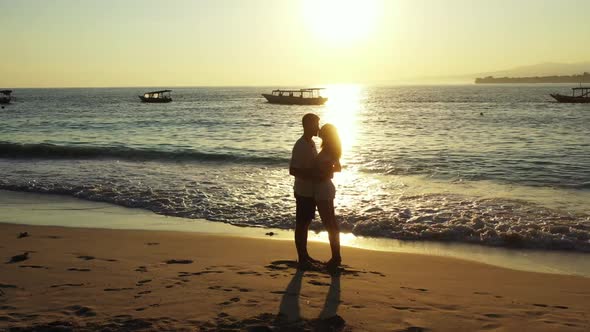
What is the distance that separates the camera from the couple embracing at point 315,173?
6762mm

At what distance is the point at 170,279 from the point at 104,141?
1085 inches

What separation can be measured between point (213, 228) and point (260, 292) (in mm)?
4811

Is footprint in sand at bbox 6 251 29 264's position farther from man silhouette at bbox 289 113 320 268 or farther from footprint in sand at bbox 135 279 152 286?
man silhouette at bbox 289 113 320 268

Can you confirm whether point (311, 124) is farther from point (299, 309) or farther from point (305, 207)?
point (299, 309)

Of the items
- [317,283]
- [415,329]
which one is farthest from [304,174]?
[415,329]

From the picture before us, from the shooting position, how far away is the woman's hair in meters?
6.73

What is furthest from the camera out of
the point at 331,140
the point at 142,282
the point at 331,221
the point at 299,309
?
the point at 331,221

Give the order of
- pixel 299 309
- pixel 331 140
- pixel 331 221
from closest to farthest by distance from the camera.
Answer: pixel 299 309 → pixel 331 140 → pixel 331 221

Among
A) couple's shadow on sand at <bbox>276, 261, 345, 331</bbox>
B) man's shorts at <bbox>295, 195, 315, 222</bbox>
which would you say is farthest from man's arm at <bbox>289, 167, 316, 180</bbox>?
couple's shadow on sand at <bbox>276, 261, 345, 331</bbox>

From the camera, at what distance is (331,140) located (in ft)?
22.1

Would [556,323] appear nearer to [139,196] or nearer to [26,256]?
[26,256]

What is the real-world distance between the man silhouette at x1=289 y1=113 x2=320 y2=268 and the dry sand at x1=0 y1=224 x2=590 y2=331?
44 cm

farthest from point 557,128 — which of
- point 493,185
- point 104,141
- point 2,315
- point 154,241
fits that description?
point 2,315

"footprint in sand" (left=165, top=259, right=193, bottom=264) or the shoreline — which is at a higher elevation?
"footprint in sand" (left=165, top=259, right=193, bottom=264)
